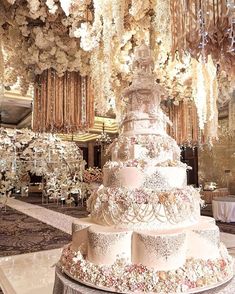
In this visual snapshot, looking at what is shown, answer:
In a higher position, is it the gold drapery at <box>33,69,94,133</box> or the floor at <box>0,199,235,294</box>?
the gold drapery at <box>33,69,94,133</box>

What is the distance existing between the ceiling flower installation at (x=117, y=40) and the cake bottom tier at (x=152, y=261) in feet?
4.17

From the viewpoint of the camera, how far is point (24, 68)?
447 cm

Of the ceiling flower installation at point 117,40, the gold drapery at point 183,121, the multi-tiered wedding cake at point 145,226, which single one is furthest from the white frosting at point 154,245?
the gold drapery at point 183,121

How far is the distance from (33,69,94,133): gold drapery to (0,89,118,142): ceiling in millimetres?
2018

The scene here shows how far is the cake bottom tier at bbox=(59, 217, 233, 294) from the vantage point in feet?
5.65

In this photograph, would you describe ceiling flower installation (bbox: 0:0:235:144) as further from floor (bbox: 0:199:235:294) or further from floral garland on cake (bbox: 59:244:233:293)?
floor (bbox: 0:199:235:294)

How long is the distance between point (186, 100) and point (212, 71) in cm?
129

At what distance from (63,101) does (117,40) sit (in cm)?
124

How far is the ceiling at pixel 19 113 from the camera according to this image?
27.3 ft

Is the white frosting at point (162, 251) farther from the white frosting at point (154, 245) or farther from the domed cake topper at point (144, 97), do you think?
the domed cake topper at point (144, 97)

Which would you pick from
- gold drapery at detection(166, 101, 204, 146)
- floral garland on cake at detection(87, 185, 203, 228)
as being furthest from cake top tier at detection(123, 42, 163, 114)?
gold drapery at detection(166, 101, 204, 146)

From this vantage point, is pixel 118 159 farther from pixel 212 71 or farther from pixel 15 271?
pixel 212 71

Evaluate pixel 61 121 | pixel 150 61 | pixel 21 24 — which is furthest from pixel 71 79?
pixel 150 61

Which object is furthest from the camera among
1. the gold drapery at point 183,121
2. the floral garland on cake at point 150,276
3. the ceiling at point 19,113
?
the ceiling at point 19,113
